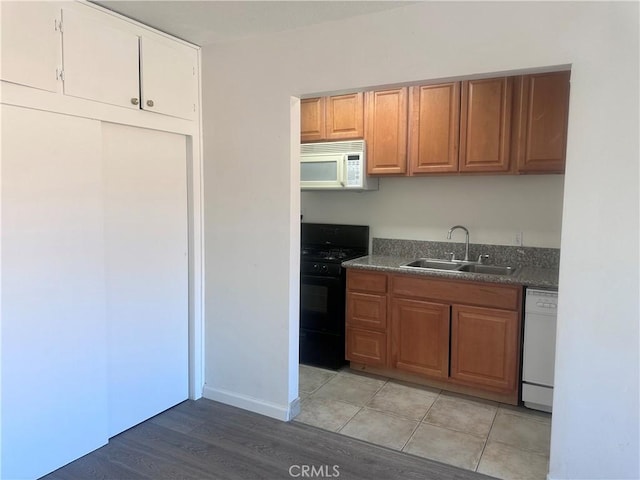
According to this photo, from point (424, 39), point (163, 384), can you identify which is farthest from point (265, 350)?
point (424, 39)

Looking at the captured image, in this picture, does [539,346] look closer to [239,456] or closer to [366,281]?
[366,281]

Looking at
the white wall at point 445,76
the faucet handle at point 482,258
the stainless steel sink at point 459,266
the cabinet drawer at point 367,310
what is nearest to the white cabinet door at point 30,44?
the white wall at point 445,76

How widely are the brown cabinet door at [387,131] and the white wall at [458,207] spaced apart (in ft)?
1.18

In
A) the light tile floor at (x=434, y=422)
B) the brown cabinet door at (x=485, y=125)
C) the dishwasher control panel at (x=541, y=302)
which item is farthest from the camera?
the brown cabinet door at (x=485, y=125)

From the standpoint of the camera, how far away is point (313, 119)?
386 cm

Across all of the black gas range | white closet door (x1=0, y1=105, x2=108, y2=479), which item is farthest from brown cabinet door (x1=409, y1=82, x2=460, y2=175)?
white closet door (x1=0, y1=105, x2=108, y2=479)

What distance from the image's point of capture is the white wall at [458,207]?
3.38 meters

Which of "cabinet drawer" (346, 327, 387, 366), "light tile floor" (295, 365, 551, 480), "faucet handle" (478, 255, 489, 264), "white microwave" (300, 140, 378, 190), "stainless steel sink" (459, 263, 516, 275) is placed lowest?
"light tile floor" (295, 365, 551, 480)

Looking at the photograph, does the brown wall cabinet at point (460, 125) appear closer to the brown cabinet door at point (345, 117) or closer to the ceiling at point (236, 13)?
the brown cabinet door at point (345, 117)

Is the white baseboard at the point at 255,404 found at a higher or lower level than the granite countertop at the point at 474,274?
lower

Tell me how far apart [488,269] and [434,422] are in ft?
4.12

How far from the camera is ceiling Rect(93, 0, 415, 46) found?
2.32 metres

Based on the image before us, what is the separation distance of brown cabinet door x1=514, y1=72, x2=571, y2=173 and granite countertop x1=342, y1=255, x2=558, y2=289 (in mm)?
718

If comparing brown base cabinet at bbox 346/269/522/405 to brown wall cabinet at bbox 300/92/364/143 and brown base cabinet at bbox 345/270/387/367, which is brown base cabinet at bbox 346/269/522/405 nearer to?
brown base cabinet at bbox 345/270/387/367
